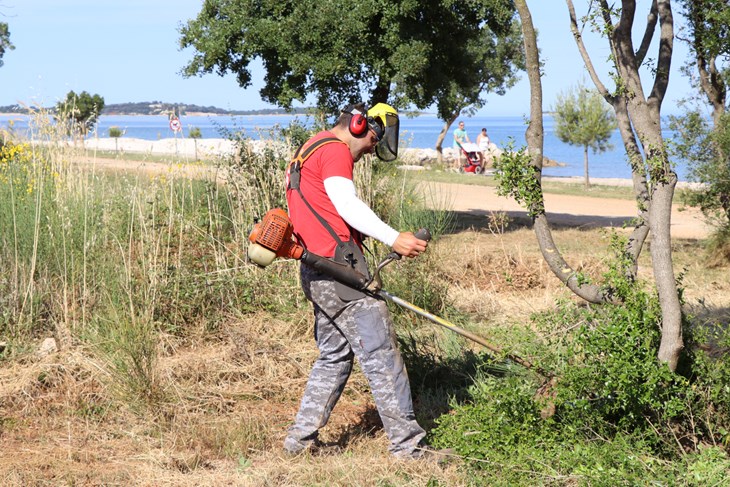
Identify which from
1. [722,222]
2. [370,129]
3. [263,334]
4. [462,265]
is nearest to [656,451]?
[370,129]

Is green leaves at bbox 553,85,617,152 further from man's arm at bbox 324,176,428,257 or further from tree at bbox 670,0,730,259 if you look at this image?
man's arm at bbox 324,176,428,257

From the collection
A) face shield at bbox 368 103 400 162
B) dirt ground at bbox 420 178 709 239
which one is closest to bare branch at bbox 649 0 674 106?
face shield at bbox 368 103 400 162

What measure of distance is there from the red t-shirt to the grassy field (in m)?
1.09

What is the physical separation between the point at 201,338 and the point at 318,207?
2.42 metres

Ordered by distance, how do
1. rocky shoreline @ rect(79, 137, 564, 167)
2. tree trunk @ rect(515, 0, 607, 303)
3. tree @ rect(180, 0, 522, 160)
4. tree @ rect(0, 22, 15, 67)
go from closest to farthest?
1. tree trunk @ rect(515, 0, 607, 303)
2. rocky shoreline @ rect(79, 137, 564, 167)
3. tree @ rect(180, 0, 522, 160)
4. tree @ rect(0, 22, 15, 67)

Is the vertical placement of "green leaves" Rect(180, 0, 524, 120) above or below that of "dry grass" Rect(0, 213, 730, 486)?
above

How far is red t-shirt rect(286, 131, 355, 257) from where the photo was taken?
4535 mm

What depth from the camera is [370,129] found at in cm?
470

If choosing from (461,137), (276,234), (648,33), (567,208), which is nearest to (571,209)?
(567,208)

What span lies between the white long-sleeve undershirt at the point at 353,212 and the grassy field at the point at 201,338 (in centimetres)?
101

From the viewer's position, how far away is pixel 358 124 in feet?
15.0

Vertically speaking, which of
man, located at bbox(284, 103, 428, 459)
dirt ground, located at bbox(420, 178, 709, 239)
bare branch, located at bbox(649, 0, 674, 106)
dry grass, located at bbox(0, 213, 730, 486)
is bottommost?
dry grass, located at bbox(0, 213, 730, 486)

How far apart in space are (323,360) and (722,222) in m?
6.97

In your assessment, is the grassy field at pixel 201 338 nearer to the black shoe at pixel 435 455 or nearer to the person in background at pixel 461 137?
the black shoe at pixel 435 455
